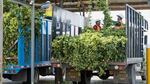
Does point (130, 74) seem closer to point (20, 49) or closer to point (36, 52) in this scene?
point (36, 52)

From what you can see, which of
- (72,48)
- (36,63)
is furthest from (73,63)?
(36,63)

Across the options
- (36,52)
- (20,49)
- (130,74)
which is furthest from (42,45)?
(130,74)

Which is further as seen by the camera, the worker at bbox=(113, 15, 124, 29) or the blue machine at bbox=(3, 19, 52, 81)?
the worker at bbox=(113, 15, 124, 29)

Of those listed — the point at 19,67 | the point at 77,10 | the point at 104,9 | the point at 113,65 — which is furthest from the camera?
the point at 77,10

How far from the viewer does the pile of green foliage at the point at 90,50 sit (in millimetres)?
11570

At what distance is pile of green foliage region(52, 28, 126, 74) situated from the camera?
11.6 meters

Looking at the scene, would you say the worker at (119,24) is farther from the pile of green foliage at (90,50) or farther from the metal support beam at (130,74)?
the metal support beam at (130,74)

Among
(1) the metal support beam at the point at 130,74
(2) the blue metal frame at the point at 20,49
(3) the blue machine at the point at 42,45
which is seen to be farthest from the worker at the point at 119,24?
(2) the blue metal frame at the point at 20,49

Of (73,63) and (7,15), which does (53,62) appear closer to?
(73,63)

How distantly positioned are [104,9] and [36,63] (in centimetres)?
292

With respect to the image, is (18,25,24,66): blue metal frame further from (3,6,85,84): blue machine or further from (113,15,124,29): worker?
→ (113,15,124,29): worker

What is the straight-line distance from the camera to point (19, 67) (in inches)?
500

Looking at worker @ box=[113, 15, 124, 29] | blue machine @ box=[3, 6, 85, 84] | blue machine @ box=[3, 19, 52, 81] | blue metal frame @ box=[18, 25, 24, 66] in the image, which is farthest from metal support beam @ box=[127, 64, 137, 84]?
blue metal frame @ box=[18, 25, 24, 66]

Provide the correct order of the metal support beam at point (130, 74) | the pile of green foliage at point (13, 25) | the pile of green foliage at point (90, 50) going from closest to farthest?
the pile of green foliage at point (90, 50)
the metal support beam at point (130, 74)
the pile of green foliage at point (13, 25)
